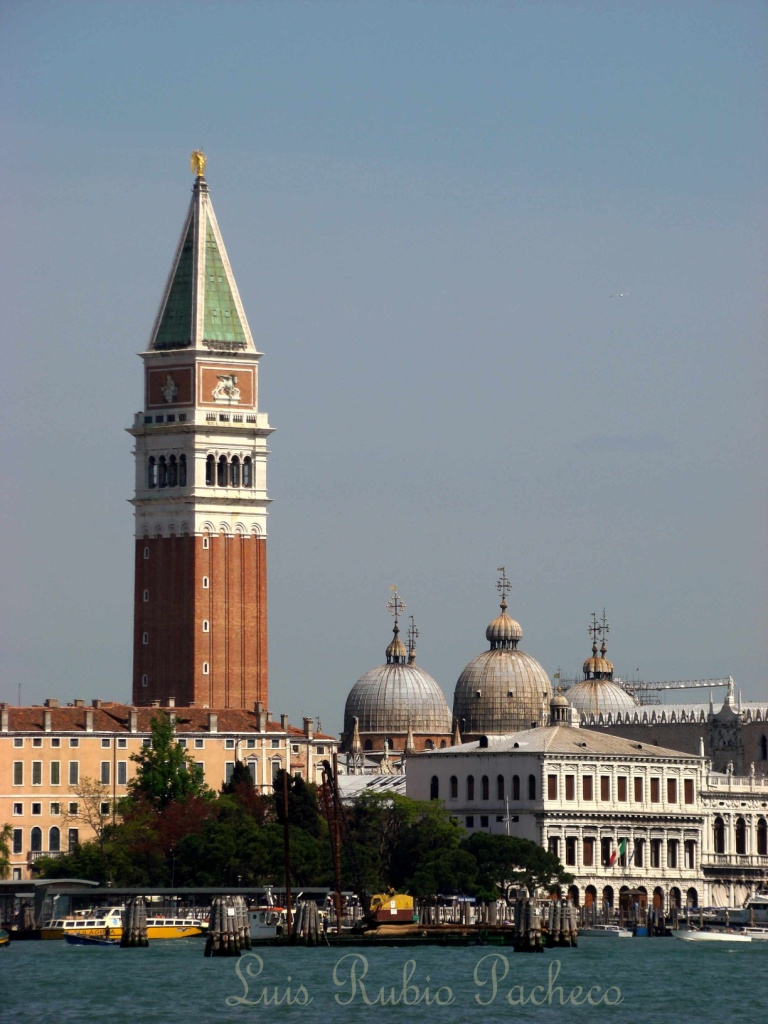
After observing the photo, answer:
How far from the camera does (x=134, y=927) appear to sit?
11381 cm

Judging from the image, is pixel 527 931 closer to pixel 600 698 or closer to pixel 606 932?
pixel 606 932

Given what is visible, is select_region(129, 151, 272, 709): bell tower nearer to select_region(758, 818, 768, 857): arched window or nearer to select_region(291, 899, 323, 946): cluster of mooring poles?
select_region(758, 818, 768, 857): arched window

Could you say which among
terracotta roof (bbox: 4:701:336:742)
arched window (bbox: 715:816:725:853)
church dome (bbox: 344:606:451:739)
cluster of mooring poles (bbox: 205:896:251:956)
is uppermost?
church dome (bbox: 344:606:451:739)

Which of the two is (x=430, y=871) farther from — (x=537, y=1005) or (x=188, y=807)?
(x=537, y=1005)

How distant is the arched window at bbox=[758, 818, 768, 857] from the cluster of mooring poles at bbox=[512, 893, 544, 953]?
43436 mm

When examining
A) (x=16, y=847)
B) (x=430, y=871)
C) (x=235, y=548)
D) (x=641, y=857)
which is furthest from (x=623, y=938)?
(x=235, y=548)

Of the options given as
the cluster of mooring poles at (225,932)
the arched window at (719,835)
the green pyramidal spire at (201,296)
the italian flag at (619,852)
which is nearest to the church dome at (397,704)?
the green pyramidal spire at (201,296)

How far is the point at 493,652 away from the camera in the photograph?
189 metres

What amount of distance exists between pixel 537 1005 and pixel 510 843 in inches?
1765

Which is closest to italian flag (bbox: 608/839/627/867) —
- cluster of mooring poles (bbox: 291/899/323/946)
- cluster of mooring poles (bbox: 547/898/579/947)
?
cluster of mooring poles (bbox: 547/898/579/947)

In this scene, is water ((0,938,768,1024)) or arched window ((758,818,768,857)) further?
arched window ((758,818,768,857))

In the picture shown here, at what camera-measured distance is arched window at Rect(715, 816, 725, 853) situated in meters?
152

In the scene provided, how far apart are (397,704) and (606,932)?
5868 centimetres

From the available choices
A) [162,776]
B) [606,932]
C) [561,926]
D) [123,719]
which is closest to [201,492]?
[123,719]
